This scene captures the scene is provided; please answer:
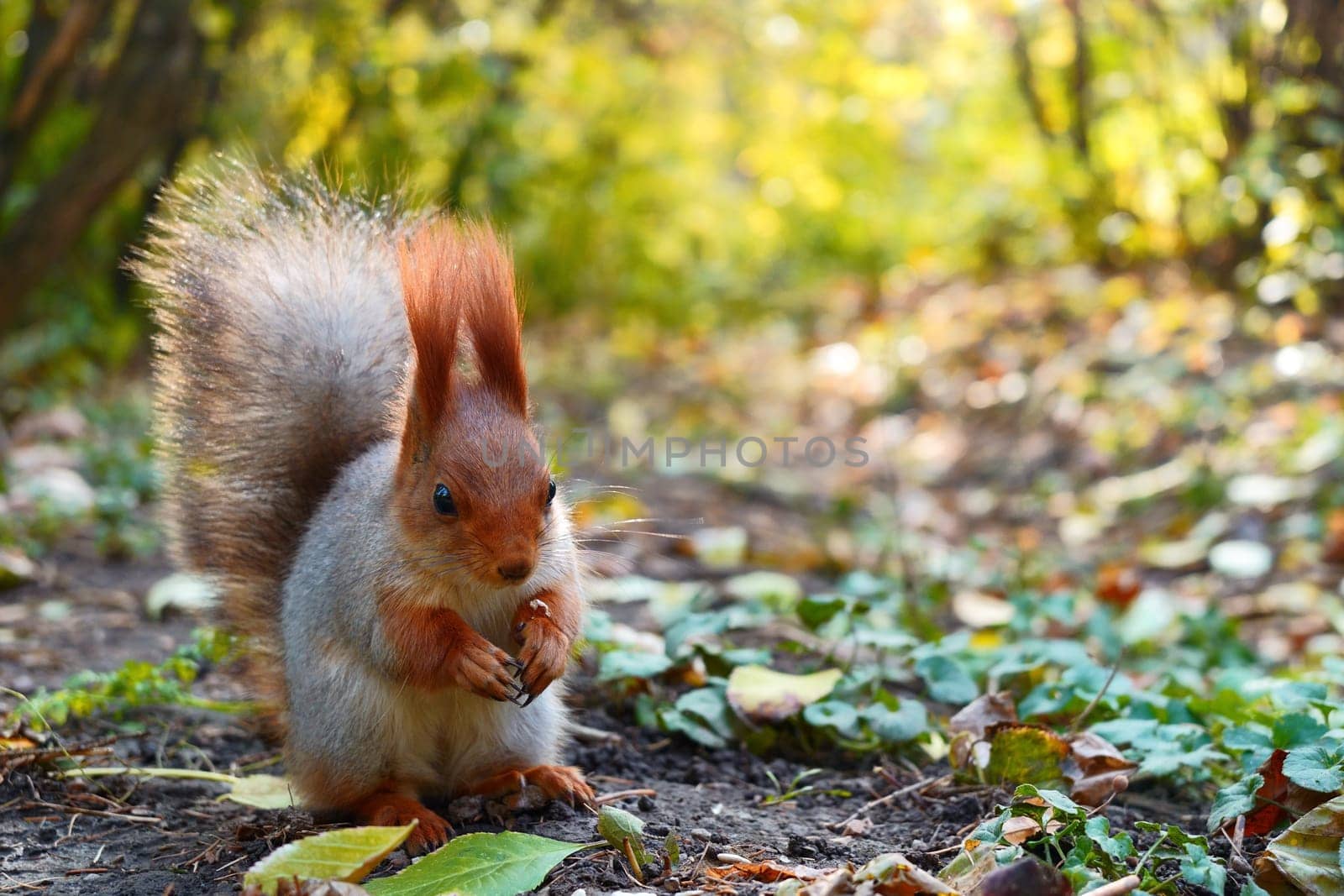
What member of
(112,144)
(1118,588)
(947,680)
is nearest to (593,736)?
(947,680)

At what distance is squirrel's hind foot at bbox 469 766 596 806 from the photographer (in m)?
1.97

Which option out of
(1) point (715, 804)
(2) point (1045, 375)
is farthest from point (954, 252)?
(1) point (715, 804)

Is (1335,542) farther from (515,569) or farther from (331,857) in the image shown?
(331,857)

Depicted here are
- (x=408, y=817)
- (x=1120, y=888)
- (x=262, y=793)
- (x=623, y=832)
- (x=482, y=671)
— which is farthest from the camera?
(x=262, y=793)

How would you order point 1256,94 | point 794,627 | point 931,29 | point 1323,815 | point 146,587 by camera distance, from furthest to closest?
point 931,29, point 1256,94, point 146,587, point 794,627, point 1323,815

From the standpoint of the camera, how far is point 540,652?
184 cm

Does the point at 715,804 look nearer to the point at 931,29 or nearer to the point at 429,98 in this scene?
the point at 429,98

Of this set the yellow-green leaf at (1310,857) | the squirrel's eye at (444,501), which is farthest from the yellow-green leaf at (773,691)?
the yellow-green leaf at (1310,857)

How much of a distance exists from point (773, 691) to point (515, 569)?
648mm

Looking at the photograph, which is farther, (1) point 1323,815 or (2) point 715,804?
(2) point 715,804

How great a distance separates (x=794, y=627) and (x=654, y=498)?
5.77 feet

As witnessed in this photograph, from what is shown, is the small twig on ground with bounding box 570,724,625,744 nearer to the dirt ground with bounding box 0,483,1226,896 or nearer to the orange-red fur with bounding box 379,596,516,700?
the dirt ground with bounding box 0,483,1226,896

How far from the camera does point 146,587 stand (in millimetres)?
3223

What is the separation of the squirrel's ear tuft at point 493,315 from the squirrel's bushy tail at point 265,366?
324 mm
